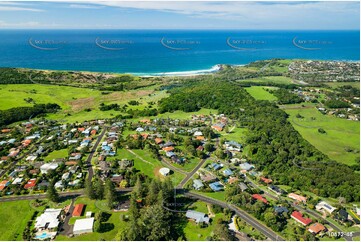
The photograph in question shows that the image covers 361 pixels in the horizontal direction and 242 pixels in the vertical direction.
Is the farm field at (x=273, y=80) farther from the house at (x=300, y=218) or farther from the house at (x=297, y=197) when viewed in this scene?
the house at (x=300, y=218)

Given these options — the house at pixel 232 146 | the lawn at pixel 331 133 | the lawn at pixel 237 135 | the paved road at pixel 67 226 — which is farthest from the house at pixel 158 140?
the lawn at pixel 331 133

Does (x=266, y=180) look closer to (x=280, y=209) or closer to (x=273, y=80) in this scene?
(x=280, y=209)

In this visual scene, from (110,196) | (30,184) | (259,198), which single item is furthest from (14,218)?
(259,198)

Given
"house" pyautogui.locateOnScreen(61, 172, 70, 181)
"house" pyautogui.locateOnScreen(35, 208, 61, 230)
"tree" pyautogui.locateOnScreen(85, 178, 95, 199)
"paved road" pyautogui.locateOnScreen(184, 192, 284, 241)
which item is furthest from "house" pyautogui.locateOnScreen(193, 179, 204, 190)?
"house" pyautogui.locateOnScreen(61, 172, 70, 181)

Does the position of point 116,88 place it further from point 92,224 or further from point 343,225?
point 343,225

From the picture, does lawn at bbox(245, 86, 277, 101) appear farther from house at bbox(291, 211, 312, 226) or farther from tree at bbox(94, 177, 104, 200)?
tree at bbox(94, 177, 104, 200)

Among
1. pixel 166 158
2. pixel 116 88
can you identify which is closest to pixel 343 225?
pixel 166 158
